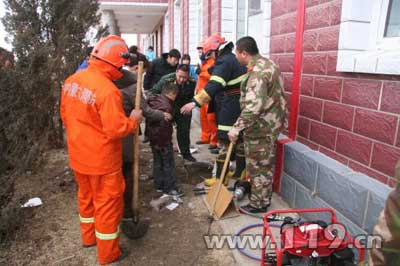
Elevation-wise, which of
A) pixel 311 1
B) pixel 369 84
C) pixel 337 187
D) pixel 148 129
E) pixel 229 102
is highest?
pixel 311 1

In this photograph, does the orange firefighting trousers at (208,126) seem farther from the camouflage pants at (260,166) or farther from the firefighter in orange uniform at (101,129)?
the firefighter in orange uniform at (101,129)

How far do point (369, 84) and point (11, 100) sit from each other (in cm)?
347

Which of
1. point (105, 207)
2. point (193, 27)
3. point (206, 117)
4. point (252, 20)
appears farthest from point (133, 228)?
point (193, 27)

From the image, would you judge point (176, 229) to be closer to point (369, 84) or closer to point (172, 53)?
point (369, 84)

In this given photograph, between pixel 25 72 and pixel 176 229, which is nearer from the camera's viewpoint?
pixel 176 229

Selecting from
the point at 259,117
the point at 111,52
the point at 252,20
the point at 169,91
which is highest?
the point at 252,20

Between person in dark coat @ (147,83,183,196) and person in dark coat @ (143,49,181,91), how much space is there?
2061 millimetres

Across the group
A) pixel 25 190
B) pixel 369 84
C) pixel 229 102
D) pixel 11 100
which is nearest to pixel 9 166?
pixel 11 100

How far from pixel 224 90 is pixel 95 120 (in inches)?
79.1

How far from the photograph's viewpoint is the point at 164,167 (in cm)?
394

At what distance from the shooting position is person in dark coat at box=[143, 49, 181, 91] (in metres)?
5.95

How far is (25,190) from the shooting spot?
14.0ft

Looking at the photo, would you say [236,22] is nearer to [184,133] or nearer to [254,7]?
[254,7]

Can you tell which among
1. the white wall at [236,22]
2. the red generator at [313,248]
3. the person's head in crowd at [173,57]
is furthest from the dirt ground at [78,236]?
the white wall at [236,22]
